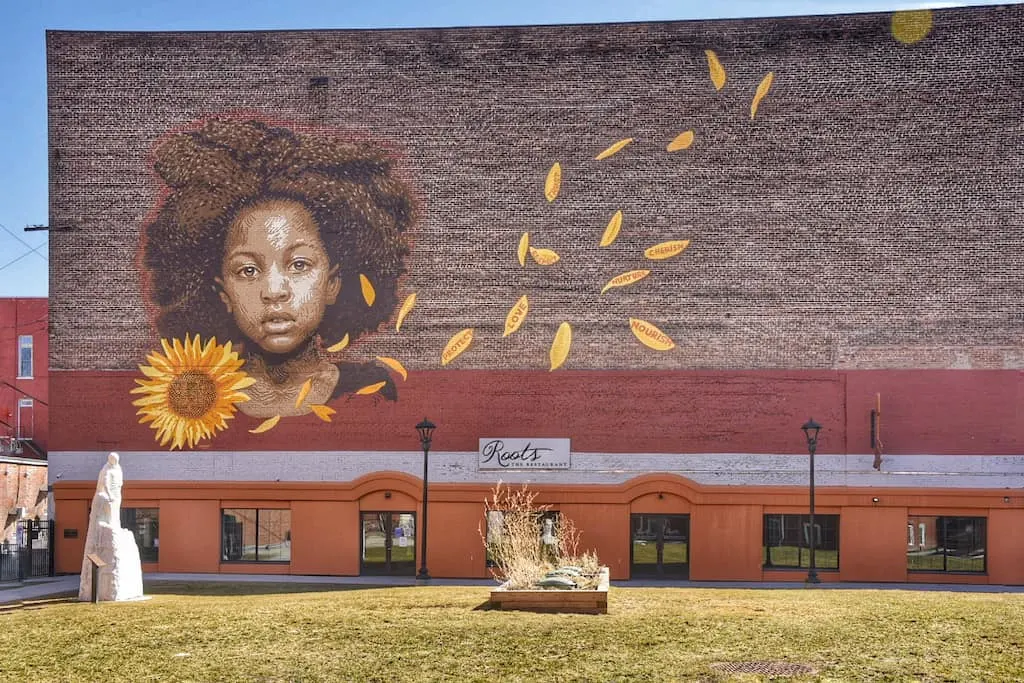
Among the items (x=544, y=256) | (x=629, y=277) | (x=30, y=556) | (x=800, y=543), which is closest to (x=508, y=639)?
(x=800, y=543)

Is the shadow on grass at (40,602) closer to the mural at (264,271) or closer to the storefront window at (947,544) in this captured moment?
the mural at (264,271)

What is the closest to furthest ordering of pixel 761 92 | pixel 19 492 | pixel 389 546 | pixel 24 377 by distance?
pixel 761 92 → pixel 389 546 → pixel 19 492 → pixel 24 377

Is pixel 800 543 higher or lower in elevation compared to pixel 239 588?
higher

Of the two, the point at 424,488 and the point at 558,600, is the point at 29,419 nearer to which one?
the point at 424,488

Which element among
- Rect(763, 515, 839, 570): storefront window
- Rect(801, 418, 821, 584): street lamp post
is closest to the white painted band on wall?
Rect(763, 515, 839, 570): storefront window

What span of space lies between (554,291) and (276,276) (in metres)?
8.31

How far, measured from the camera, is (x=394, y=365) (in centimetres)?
3322

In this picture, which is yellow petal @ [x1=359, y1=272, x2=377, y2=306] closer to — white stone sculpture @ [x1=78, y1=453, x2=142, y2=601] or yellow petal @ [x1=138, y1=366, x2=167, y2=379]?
yellow petal @ [x1=138, y1=366, x2=167, y2=379]

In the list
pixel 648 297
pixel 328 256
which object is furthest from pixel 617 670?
pixel 328 256

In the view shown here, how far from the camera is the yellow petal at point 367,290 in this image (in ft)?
109

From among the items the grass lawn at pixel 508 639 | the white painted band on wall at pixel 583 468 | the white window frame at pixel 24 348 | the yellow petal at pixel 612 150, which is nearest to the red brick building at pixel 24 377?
the white window frame at pixel 24 348

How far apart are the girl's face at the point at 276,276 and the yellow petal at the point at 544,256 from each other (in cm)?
→ 585

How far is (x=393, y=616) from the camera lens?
20.8 meters

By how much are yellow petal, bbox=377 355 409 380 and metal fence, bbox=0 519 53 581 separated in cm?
1128
